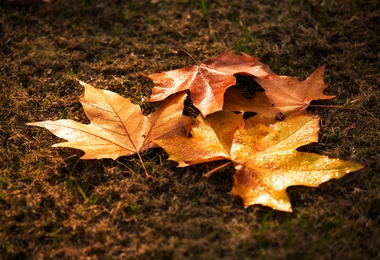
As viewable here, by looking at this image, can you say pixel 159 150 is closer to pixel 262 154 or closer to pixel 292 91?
pixel 262 154

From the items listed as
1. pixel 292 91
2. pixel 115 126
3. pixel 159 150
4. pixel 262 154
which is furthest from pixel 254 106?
pixel 115 126

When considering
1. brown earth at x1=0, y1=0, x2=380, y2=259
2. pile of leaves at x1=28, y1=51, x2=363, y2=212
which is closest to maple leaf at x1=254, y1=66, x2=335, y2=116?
pile of leaves at x1=28, y1=51, x2=363, y2=212

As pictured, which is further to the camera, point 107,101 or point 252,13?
point 252,13

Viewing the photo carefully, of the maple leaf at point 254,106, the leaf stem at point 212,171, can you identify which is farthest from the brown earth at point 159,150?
the maple leaf at point 254,106

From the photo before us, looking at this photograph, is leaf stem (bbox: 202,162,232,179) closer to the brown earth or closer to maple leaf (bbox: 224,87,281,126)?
the brown earth

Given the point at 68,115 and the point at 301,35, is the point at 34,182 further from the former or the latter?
the point at 301,35

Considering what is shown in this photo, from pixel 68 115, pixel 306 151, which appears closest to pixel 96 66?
pixel 68 115

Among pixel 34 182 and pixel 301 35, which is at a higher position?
pixel 301 35
